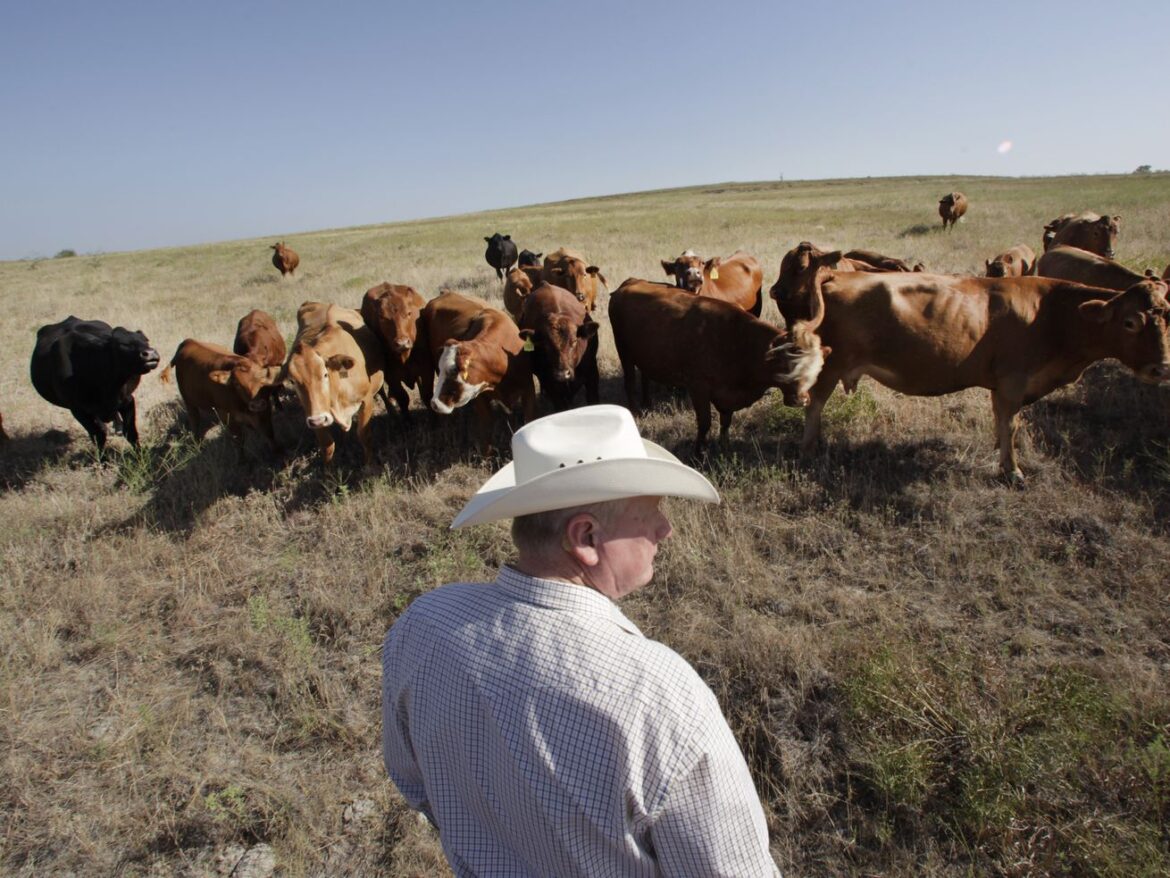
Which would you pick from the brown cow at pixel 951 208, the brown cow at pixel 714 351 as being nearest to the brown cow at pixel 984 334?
the brown cow at pixel 714 351

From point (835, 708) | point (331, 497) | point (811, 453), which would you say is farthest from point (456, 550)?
Result: point (811, 453)

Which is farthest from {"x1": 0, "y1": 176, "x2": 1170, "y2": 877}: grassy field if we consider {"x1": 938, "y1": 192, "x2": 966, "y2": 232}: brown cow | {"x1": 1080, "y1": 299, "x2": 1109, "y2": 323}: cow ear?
{"x1": 938, "y1": 192, "x2": 966, "y2": 232}: brown cow

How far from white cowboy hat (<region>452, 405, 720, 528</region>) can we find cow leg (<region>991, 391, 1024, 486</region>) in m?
5.06

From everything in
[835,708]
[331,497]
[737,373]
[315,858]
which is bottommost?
[315,858]

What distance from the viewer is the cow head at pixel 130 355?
296 inches

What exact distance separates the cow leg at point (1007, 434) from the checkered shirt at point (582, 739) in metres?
5.48

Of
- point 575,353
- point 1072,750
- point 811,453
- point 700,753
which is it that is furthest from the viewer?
point 575,353

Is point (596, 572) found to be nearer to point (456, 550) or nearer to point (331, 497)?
point (456, 550)

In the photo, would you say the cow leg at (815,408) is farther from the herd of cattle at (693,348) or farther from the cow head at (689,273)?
the cow head at (689,273)

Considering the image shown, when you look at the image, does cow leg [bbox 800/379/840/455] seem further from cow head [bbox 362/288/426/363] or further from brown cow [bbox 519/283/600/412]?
cow head [bbox 362/288/426/363]

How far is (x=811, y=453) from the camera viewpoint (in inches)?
257

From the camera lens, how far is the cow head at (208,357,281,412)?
6.97 metres

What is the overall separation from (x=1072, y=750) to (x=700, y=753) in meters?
2.89

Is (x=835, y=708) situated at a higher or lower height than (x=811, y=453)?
lower
